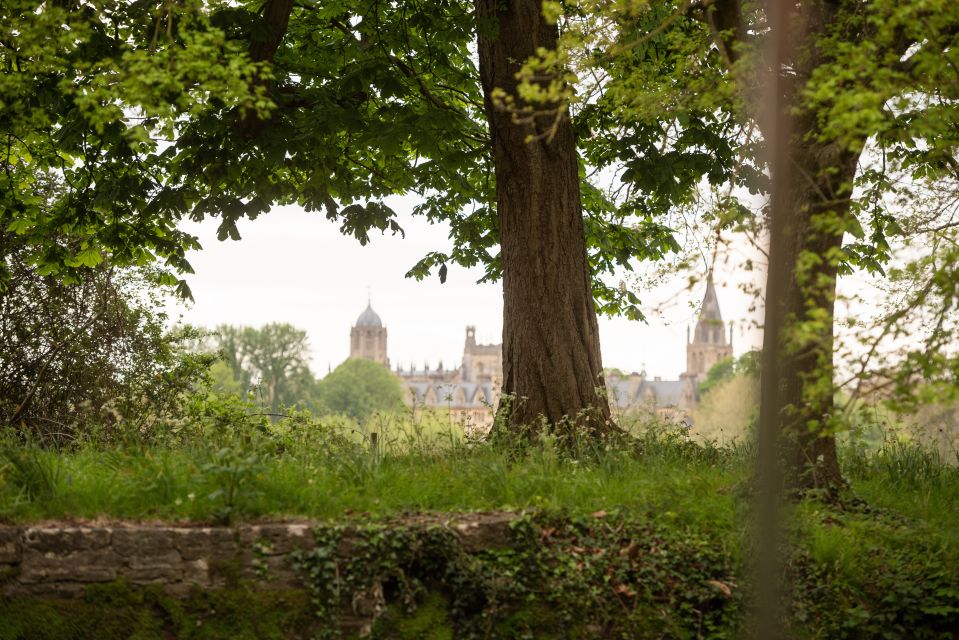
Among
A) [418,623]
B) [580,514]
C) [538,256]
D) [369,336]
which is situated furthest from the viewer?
[369,336]

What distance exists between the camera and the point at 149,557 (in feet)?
21.2

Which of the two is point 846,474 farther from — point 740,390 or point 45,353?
point 45,353

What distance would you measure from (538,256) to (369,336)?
6324 inches

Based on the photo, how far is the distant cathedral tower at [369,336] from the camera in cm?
16771

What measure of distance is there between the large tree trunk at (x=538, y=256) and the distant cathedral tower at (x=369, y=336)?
158 meters

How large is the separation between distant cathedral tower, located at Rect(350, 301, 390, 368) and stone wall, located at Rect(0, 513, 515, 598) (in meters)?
Result: 161

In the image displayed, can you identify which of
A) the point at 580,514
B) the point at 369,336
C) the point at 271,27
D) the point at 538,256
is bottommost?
the point at 580,514

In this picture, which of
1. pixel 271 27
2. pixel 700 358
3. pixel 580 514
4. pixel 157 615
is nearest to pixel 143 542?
pixel 157 615

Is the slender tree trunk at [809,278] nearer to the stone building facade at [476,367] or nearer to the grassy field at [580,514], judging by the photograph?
the grassy field at [580,514]

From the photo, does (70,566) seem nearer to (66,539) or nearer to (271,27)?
(66,539)

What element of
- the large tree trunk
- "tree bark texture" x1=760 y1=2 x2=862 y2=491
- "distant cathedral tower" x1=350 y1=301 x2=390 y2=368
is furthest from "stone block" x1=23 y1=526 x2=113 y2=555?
"distant cathedral tower" x1=350 y1=301 x2=390 y2=368

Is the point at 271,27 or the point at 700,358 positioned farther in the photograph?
the point at 700,358

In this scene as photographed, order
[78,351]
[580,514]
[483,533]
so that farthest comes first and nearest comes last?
[78,351] → [580,514] → [483,533]

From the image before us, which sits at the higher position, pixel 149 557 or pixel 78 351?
pixel 78 351
